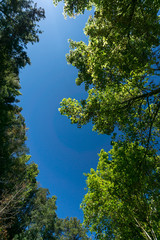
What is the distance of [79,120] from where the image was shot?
613 cm

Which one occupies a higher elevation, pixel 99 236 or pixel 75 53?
pixel 75 53

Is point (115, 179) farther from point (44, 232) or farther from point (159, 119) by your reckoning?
point (44, 232)

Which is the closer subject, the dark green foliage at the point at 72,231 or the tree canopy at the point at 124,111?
the tree canopy at the point at 124,111

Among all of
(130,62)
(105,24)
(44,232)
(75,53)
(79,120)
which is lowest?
(44,232)

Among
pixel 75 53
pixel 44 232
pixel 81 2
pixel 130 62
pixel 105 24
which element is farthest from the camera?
pixel 44 232

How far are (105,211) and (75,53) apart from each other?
12.2m

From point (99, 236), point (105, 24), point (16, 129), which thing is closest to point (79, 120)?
point (105, 24)

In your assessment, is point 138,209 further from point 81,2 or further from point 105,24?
point 81,2

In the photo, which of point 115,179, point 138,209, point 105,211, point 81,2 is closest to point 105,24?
point 81,2

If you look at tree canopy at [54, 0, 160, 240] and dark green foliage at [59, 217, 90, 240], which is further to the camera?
dark green foliage at [59, 217, 90, 240]

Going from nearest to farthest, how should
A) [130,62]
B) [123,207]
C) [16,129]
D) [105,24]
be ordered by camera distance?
[130,62], [105,24], [123,207], [16,129]

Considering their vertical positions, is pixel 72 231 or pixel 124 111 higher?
pixel 124 111

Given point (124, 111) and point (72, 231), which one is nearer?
point (124, 111)

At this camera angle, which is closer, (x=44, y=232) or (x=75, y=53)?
(x=75, y=53)
